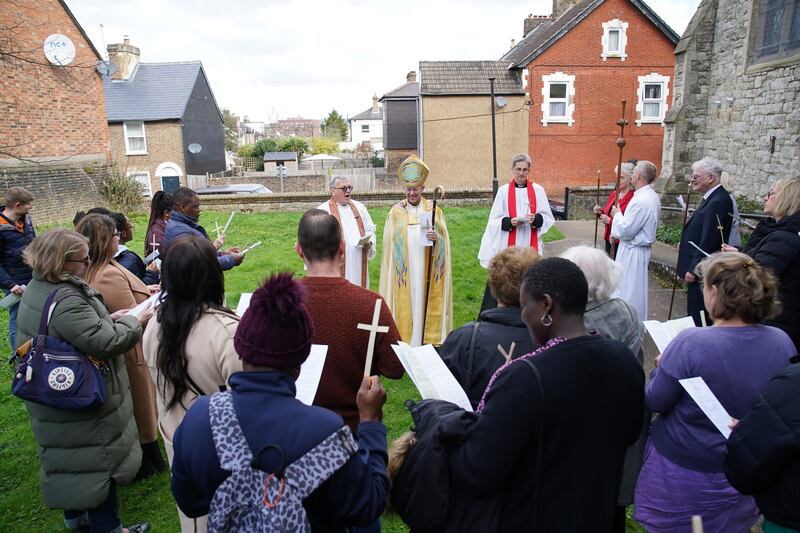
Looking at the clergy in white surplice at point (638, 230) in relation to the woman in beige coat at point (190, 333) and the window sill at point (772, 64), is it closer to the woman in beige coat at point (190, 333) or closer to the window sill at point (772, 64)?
the woman in beige coat at point (190, 333)

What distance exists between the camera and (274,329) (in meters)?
1.60

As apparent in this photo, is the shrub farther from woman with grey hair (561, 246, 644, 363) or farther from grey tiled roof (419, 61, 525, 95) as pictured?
woman with grey hair (561, 246, 644, 363)

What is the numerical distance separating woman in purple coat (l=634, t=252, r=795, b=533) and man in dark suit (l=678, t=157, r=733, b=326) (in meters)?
2.92

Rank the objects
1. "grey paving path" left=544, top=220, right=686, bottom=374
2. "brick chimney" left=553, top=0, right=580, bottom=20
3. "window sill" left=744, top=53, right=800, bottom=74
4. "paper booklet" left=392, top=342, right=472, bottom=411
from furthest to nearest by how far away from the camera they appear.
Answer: "brick chimney" left=553, top=0, right=580, bottom=20, "window sill" left=744, top=53, right=800, bottom=74, "grey paving path" left=544, top=220, right=686, bottom=374, "paper booklet" left=392, top=342, right=472, bottom=411

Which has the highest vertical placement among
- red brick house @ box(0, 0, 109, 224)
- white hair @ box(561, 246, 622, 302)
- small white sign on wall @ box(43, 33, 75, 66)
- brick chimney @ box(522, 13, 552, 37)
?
brick chimney @ box(522, 13, 552, 37)

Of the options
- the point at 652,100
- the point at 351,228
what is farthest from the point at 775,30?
the point at 652,100

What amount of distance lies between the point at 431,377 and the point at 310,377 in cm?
50

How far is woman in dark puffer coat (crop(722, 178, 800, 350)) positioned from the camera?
3688 millimetres

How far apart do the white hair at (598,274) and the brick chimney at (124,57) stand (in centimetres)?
3280

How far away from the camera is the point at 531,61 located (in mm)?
23312

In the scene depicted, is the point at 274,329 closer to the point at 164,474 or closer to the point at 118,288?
the point at 118,288

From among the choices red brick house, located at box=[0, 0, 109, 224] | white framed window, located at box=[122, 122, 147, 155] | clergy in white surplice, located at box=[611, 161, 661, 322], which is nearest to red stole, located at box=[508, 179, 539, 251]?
clergy in white surplice, located at box=[611, 161, 661, 322]

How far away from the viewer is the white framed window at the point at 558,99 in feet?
77.6

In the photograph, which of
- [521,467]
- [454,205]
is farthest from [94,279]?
[454,205]
